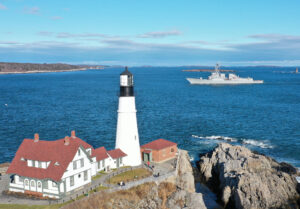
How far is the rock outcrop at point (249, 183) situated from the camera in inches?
1048

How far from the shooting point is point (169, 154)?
35812 mm

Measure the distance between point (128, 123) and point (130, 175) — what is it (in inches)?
205

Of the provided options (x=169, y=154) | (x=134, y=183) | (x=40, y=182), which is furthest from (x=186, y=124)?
(x=40, y=182)

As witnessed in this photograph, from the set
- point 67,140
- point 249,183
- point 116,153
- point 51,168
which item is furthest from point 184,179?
point 51,168

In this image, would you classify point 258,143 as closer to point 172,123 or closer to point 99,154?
point 172,123

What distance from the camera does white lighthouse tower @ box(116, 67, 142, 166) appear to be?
102 feet

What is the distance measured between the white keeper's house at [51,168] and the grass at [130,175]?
2350 millimetres

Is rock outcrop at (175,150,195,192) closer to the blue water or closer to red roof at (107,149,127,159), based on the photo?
red roof at (107,149,127,159)

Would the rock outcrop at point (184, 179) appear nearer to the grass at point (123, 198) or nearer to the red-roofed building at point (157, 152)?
the red-roofed building at point (157, 152)

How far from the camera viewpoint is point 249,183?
27.6 m

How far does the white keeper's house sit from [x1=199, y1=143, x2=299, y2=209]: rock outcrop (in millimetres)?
13107

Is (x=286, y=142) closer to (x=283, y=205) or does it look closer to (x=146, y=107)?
(x=283, y=205)

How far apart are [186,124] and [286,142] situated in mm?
19048

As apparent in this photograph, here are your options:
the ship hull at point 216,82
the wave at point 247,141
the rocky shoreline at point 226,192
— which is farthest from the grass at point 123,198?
the ship hull at point 216,82
